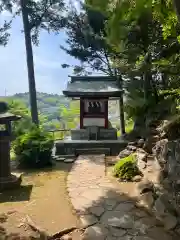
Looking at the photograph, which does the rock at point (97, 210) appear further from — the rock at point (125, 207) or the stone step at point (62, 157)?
the stone step at point (62, 157)

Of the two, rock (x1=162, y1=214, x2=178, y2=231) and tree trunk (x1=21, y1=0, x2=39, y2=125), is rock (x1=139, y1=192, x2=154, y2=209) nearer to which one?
rock (x1=162, y1=214, x2=178, y2=231)

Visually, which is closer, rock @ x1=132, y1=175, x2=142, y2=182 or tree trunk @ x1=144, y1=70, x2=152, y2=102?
rock @ x1=132, y1=175, x2=142, y2=182

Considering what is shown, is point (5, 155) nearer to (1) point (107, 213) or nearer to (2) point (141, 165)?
(1) point (107, 213)

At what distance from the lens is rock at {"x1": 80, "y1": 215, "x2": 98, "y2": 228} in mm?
4695

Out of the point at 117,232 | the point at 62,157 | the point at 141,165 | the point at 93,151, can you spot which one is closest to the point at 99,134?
the point at 93,151

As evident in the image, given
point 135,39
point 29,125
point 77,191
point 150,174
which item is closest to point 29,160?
point 29,125

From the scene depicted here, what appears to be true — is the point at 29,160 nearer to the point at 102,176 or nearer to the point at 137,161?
the point at 102,176

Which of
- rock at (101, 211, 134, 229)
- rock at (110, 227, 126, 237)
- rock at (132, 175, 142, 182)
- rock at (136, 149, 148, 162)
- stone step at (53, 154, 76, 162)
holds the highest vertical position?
rock at (136, 149, 148, 162)

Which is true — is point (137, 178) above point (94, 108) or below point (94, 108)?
below

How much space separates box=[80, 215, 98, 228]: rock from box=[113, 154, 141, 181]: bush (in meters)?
2.44

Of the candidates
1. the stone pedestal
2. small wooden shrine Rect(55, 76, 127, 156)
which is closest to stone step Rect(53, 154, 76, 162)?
small wooden shrine Rect(55, 76, 127, 156)

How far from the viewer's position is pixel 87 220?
15.9 feet

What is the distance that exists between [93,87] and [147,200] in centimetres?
832

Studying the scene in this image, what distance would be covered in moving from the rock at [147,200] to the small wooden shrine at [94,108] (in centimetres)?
694
